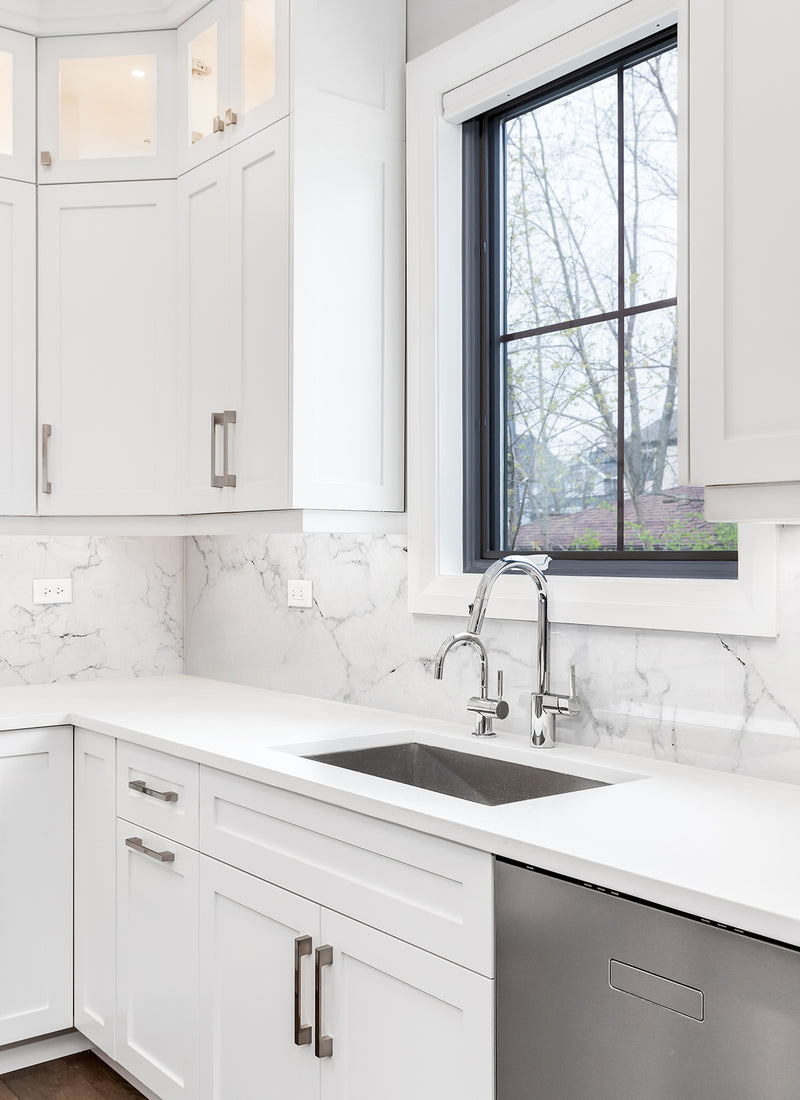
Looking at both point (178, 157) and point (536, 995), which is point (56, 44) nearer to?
point (178, 157)

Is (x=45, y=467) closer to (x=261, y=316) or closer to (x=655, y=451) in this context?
(x=261, y=316)

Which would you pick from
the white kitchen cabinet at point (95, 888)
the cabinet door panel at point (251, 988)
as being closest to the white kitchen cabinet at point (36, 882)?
the white kitchen cabinet at point (95, 888)

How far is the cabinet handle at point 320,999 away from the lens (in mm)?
1749

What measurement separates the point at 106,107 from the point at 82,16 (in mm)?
232

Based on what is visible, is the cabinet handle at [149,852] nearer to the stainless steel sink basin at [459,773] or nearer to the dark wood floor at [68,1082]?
the stainless steel sink basin at [459,773]

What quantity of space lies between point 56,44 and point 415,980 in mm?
2592

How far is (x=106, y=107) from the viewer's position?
2898 mm

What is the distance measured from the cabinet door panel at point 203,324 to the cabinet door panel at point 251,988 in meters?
0.97

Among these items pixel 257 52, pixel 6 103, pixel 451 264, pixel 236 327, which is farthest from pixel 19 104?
pixel 451 264

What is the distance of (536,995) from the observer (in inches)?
54.0

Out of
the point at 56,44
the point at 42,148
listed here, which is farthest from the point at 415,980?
the point at 56,44

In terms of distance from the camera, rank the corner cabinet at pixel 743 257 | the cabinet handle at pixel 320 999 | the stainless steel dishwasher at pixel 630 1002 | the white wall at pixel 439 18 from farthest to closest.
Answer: the white wall at pixel 439 18 < the cabinet handle at pixel 320 999 < the corner cabinet at pixel 743 257 < the stainless steel dishwasher at pixel 630 1002

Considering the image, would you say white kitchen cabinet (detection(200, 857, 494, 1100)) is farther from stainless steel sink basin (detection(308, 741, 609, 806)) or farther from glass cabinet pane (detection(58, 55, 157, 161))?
glass cabinet pane (detection(58, 55, 157, 161))

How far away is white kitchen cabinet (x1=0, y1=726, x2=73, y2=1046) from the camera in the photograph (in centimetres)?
251
